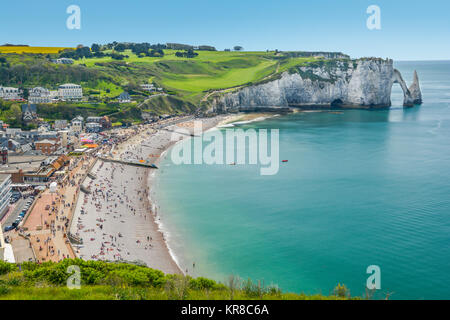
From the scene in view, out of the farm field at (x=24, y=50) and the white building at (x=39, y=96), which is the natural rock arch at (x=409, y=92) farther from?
the farm field at (x=24, y=50)

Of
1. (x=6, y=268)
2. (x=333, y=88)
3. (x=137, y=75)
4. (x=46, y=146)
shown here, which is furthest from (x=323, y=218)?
(x=137, y=75)

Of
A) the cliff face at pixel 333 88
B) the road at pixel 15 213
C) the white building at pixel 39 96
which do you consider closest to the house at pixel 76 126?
the white building at pixel 39 96

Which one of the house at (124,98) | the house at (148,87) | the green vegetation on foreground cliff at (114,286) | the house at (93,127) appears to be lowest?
the green vegetation on foreground cliff at (114,286)

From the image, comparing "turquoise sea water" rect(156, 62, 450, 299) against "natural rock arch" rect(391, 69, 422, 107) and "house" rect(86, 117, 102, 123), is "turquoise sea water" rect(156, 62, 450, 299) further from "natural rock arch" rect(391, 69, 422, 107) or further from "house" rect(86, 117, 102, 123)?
"natural rock arch" rect(391, 69, 422, 107)

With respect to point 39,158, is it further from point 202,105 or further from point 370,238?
point 202,105

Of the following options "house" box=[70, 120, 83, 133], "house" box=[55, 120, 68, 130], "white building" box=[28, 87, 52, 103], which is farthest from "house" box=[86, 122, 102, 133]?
"white building" box=[28, 87, 52, 103]

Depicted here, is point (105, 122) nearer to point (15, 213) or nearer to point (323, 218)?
point (15, 213)
